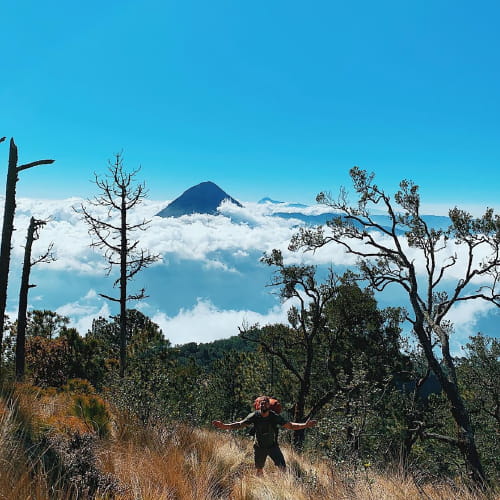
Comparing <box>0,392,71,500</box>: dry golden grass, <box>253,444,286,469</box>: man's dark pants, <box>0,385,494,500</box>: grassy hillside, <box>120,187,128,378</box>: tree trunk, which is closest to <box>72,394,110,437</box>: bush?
<box>0,385,494,500</box>: grassy hillside

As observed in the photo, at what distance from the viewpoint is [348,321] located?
19.3m

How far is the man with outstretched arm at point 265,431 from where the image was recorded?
6.37 m

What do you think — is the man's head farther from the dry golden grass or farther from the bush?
the dry golden grass

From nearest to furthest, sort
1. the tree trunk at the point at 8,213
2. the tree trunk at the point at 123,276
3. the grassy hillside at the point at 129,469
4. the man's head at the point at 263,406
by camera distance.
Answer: the grassy hillside at the point at 129,469 → the man's head at the point at 263,406 → the tree trunk at the point at 8,213 → the tree trunk at the point at 123,276

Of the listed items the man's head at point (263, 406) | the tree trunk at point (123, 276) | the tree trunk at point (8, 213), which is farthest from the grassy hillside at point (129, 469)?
the tree trunk at point (123, 276)

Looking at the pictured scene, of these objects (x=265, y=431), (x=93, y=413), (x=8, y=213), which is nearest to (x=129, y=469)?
(x=93, y=413)

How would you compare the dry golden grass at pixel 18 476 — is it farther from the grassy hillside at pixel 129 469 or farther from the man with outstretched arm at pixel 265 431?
the man with outstretched arm at pixel 265 431

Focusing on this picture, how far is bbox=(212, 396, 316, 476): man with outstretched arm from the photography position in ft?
20.9

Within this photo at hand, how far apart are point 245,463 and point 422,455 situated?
18.7 metres

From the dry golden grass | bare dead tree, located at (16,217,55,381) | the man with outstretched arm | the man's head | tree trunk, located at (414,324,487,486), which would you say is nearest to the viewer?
the dry golden grass

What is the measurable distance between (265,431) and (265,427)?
7 centimetres

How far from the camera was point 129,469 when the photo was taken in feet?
15.1

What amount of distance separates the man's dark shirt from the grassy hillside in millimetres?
528

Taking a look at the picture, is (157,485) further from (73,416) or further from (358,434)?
(358,434)
